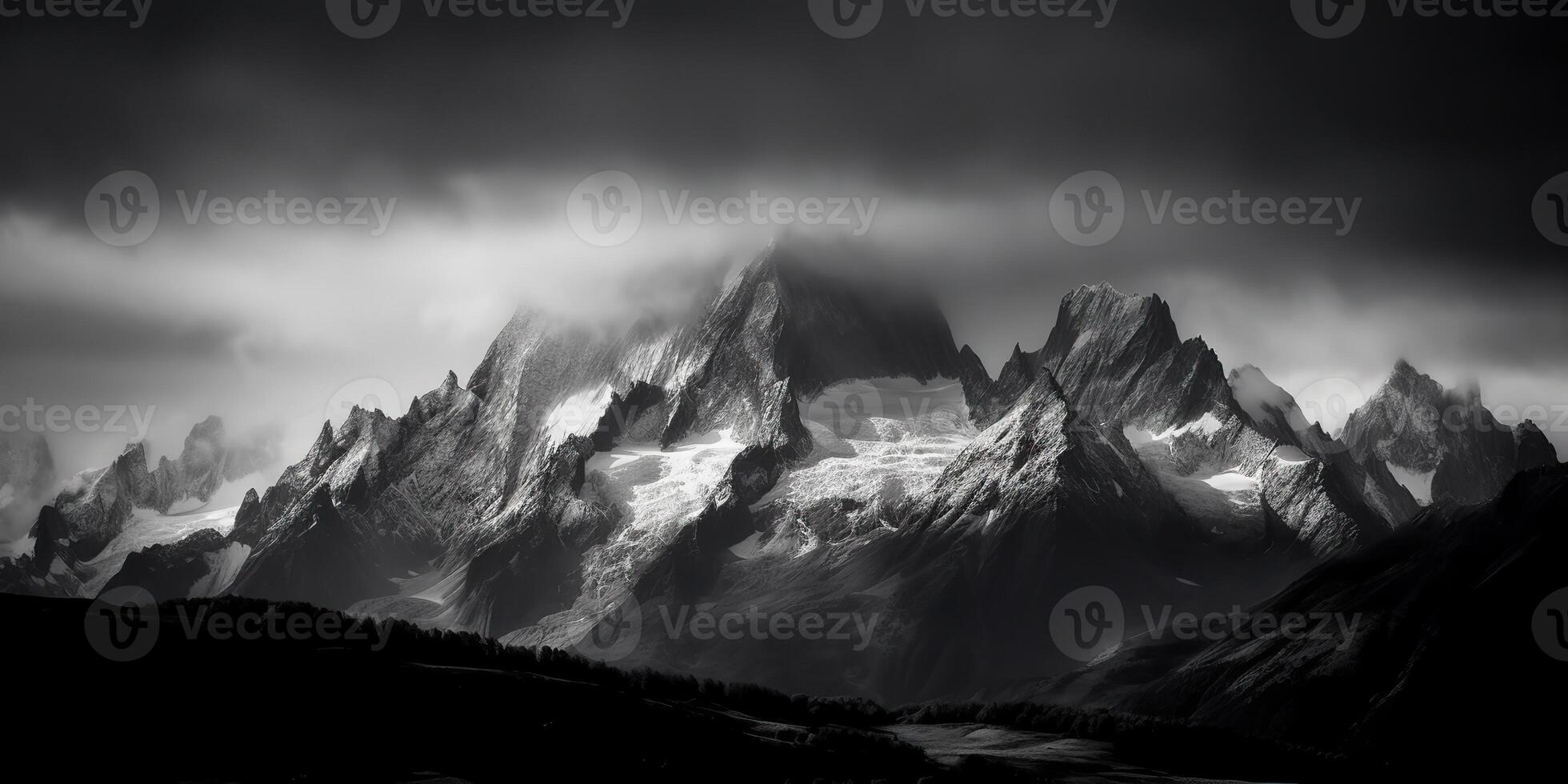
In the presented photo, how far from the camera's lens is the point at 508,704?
422 ft

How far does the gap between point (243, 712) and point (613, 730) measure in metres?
29.9

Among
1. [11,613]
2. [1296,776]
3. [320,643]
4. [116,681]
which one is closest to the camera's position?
[116,681]

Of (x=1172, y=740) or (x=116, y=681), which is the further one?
(x=1172, y=740)

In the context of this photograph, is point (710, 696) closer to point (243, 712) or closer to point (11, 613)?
point (243, 712)

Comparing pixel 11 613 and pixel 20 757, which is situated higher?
pixel 11 613

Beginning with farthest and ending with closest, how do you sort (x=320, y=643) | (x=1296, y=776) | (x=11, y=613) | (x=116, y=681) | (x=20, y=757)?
(x=1296, y=776) → (x=320, y=643) → (x=11, y=613) → (x=116, y=681) → (x=20, y=757)

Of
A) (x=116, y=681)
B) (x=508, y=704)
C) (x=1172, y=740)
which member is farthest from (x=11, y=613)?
(x=1172, y=740)

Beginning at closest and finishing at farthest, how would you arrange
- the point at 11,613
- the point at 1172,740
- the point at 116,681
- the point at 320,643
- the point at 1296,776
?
the point at 116,681 < the point at 11,613 < the point at 320,643 < the point at 1296,776 < the point at 1172,740

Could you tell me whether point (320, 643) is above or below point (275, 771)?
above

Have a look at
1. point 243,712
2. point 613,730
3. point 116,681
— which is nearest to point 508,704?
point 613,730

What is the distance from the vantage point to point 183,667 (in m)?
125

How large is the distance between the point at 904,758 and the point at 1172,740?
4889 centimetres

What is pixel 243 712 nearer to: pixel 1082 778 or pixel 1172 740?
pixel 1082 778

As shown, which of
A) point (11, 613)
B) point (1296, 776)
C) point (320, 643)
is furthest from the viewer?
point (1296, 776)
